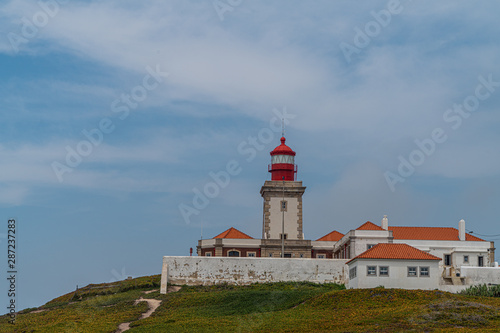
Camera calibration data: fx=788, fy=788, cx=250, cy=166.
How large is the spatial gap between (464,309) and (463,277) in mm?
14235

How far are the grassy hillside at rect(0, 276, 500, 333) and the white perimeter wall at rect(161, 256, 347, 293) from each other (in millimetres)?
1451

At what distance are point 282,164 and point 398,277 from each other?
71.0 ft

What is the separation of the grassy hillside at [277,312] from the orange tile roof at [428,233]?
36.2 ft

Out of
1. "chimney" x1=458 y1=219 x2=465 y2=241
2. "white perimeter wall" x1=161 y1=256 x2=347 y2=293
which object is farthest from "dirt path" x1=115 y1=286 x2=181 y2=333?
"chimney" x1=458 y1=219 x2=465 y2=241

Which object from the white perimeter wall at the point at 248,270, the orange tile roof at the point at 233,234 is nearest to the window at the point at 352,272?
the white perimeter wall at the point at 248,270

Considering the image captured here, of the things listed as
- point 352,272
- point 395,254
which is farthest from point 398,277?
point 352,272

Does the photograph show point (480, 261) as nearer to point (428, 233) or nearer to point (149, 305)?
point (428, 233)

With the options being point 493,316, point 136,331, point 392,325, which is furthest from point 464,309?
point 136,331

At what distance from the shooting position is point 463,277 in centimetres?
5372

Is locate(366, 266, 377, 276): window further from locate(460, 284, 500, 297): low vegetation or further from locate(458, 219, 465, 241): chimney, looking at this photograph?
locate(458, 219, 465, 241): chimney

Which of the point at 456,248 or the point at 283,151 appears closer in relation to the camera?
the point at 456,248

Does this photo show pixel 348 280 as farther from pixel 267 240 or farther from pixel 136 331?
pixel 136 331

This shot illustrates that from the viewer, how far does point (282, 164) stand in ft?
231

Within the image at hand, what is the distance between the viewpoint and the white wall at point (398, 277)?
168 feet
